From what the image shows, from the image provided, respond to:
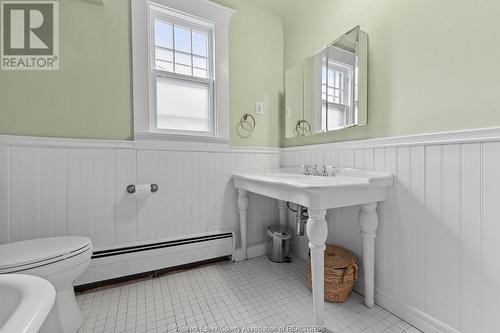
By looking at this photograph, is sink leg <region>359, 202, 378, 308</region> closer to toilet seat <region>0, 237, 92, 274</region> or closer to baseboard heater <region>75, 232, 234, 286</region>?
baseboard heater <region>75, 232, 234, 286</region>

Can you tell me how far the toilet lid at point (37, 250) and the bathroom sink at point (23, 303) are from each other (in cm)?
50

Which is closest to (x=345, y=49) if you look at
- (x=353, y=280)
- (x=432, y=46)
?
(x=432, y=46)

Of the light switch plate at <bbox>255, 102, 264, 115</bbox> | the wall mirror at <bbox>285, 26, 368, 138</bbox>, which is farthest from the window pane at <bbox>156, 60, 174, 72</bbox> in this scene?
the wall mirror at <bbox>285, 26, 368, 138</bbox>

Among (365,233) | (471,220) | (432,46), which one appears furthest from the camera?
(365,233)

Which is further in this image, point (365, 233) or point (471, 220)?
point (365, 233)

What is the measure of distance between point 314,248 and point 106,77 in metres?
1.72

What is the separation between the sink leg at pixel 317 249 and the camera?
112 cm

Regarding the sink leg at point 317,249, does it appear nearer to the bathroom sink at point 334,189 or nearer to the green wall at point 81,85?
the bathroom sink at point 334,189

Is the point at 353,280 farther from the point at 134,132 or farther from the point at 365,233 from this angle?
the point at 134,132

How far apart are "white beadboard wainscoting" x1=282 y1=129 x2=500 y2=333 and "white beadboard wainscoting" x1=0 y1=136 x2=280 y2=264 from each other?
1.09m

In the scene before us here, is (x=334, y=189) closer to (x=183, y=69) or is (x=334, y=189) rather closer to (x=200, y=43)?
(x=183, y=69)

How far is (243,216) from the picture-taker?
1964 mm

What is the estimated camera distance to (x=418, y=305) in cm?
119

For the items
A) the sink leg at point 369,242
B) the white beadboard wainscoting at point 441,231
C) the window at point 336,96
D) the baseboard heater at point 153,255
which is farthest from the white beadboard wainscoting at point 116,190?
the white beadboard wainscoting at point 441,231
